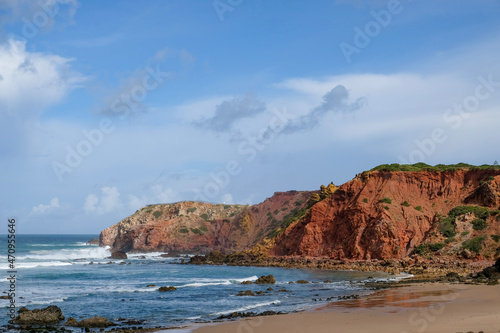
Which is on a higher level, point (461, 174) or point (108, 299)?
point (461, 174)

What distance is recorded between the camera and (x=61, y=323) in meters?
23.5

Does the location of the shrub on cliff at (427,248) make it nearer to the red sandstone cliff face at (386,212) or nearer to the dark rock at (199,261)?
the red sandstone cliff face at (386,212)

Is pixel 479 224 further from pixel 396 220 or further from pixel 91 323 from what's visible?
pixel 91 323

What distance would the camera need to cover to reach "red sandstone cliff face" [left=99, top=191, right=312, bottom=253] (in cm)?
9306

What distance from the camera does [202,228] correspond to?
320ft

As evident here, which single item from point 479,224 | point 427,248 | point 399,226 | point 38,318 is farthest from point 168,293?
point 479,224

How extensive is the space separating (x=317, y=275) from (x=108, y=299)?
71.3 ft

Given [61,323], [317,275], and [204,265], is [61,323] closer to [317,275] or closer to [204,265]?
[317,275]

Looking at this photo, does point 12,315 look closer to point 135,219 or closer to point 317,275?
point 317,275

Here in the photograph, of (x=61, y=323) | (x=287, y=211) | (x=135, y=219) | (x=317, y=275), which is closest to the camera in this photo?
(x=61, y=323)

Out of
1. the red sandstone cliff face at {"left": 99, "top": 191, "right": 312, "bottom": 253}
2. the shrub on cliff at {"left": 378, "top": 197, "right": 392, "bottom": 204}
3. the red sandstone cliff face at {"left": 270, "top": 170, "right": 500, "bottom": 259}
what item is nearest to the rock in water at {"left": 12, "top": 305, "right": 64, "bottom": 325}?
the red sandstone cliff face at {"left": 270, "top": 170, "right": 500, "bottom": 259}

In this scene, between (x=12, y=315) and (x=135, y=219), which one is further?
(x=135, y=219)

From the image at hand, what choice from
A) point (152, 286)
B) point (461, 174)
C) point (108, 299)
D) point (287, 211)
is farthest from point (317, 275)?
point (287, 211)

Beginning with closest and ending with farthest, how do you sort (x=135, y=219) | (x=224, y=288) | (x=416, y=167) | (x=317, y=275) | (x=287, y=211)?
(x=224, y=288) → (x=317, y=275) → (x=416, y=167) → (x=287, y=211) → (x=135, y=219)
